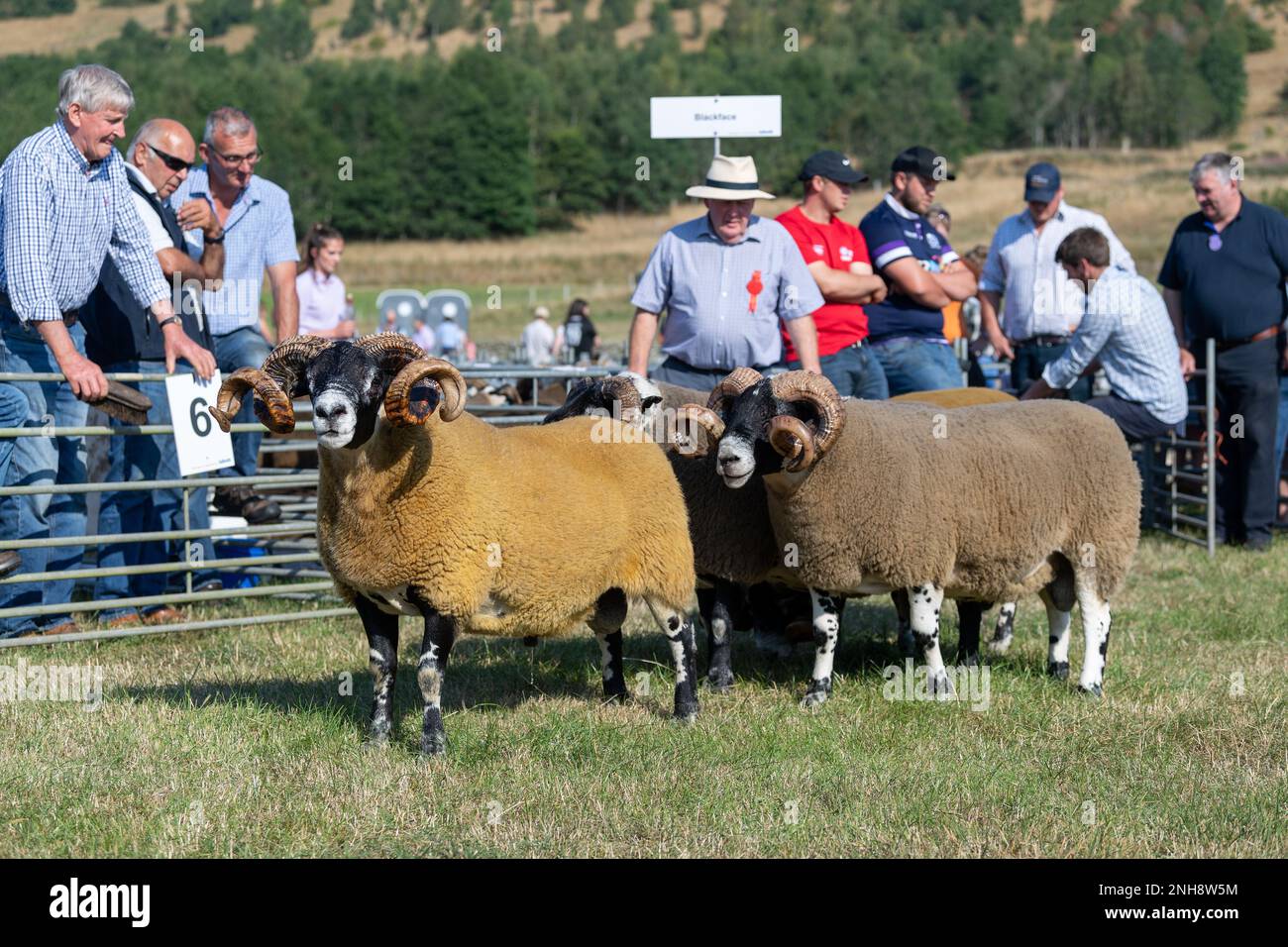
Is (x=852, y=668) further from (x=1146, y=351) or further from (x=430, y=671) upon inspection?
(x=1146, y=351)

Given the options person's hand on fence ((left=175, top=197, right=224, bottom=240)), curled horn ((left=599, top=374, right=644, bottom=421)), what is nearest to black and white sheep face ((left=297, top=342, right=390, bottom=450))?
curled horn ((left=599, top=374, right=644, bottom=421))

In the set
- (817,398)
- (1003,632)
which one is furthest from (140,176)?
(1003,632)

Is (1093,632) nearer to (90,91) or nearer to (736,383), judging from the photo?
(736,383)

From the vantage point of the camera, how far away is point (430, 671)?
549 cm

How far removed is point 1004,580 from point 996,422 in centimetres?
74

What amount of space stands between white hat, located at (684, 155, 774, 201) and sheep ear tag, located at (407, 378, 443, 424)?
2565 mm

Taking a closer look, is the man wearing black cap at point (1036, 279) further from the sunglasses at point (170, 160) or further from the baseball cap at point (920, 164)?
the sunglasses at point (170, 160)

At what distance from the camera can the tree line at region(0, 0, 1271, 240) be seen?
8731 cm

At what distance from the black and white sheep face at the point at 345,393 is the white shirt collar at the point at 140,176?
3615 mm

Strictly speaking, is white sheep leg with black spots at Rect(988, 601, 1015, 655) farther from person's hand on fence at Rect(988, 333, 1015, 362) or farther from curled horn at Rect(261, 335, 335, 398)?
curled horn at Rect(261, 335, 335, 398)

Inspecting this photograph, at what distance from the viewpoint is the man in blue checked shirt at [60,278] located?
6.79 meters

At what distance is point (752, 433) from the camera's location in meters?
6.11
